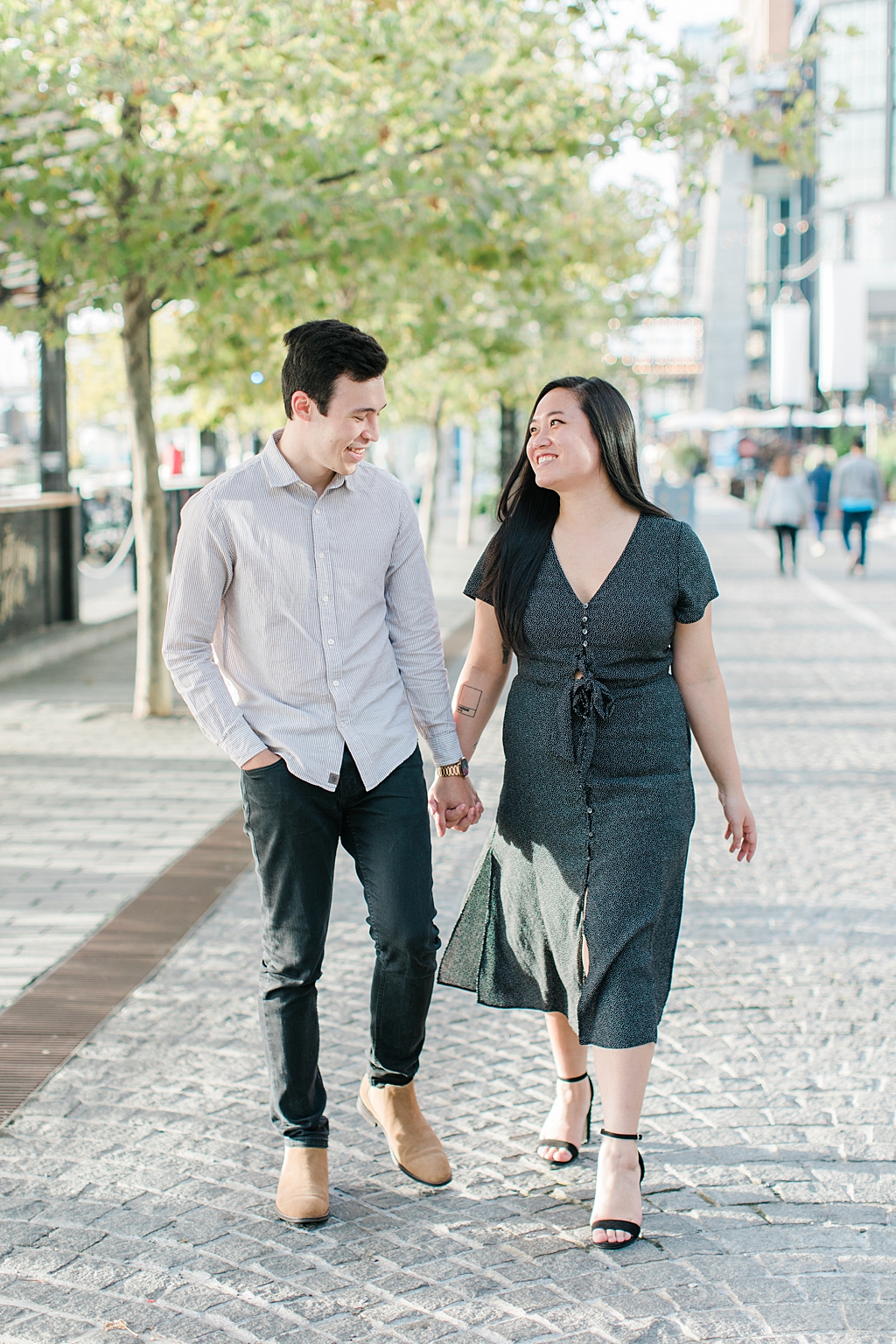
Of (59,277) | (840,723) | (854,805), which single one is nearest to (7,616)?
(59,277)

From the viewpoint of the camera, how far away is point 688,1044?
4305 millimetres

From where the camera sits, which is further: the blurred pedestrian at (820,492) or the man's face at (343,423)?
the blurred pedestrian at (820,492)

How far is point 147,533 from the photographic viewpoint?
9969mm

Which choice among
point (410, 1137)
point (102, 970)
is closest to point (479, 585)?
point (410, 1137)

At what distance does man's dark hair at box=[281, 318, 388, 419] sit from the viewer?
311cm

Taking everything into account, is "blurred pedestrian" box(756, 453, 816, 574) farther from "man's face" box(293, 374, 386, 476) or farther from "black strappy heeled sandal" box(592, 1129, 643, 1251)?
"black strappy heeled sandal" box(592, 1129, 643, 1251)

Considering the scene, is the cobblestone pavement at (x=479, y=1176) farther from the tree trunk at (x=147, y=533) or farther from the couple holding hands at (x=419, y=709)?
the tree trunk at (x=147, y=533)

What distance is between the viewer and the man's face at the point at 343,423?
3.13 meters

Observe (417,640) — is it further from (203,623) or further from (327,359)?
(327,359)

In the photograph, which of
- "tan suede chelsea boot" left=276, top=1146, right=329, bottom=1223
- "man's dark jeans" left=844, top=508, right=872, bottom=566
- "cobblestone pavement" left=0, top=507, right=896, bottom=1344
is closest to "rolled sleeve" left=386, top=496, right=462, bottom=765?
"tan suede chelsea boot" left=276, top=1146, right=329, bottom=1223

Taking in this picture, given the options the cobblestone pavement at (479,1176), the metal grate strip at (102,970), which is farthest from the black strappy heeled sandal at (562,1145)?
the metal grate strip at (102,970)

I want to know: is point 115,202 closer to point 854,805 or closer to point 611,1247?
point 854,805

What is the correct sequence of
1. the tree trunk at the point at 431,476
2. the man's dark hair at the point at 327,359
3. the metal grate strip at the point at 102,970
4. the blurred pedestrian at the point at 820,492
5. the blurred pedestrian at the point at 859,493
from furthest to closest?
the blurred pedestrian at the point at 820,492, the tree trunk at the point at 431,476, the blurred pedestrian at the point at 859,493, the metal grate strip at the point at 102,970, the man's dark hair at the point at 327,359

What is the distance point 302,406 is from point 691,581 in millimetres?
895
